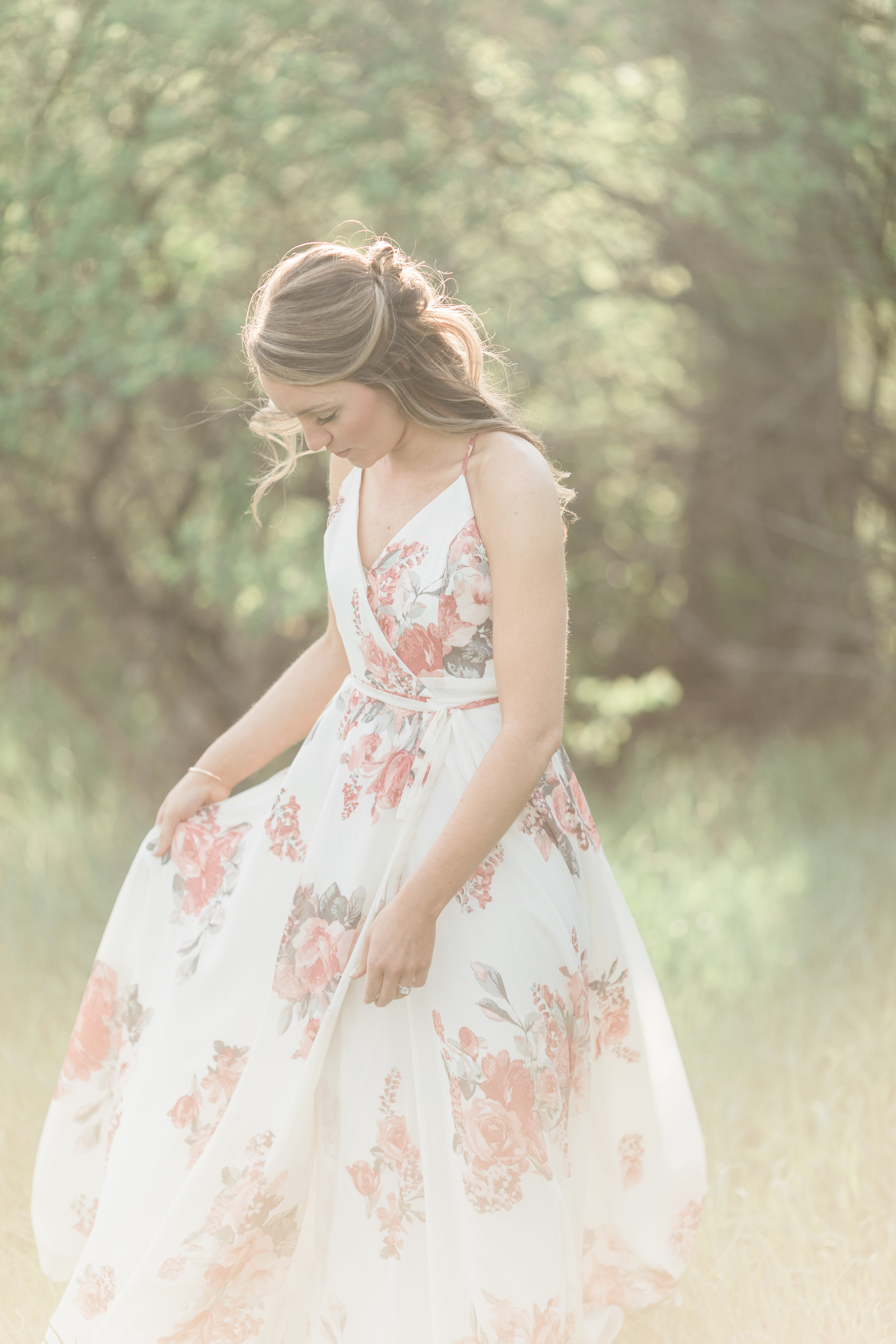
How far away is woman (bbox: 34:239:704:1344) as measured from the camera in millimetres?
1666

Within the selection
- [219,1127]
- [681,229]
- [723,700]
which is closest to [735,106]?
[681,229]

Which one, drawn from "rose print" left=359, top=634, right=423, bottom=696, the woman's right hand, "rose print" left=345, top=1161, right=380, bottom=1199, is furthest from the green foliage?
"rose print" left=345, top=1161, right=380, bottom=1199

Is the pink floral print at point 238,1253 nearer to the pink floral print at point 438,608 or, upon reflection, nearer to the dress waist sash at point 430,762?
the dress waist sash at point 430,762

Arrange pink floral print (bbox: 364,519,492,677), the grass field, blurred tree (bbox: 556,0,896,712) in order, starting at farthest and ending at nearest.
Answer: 1. blurred tree (bbox: 556,0,896,712)
2. the grass field
3. pink floral print (bbox: 364,519,492,677)

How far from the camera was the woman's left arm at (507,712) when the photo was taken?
1636 millimetres

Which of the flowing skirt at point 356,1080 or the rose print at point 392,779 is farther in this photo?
the rose print at point 392,779

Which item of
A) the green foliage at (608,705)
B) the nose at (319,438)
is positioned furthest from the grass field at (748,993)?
the nose at (319,438)

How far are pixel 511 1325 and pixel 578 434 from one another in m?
4.08

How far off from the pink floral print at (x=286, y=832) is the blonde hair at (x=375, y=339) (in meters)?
0.53

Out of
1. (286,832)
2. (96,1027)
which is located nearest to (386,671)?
(286,832)

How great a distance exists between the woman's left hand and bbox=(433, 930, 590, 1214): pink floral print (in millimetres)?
102

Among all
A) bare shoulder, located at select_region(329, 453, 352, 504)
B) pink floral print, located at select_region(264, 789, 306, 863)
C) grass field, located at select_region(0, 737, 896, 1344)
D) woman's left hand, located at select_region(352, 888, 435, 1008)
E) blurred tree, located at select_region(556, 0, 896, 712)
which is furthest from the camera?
blurred tree, located at select_region(556, 0, 896, 712)

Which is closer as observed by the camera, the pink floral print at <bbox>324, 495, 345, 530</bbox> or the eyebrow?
the eyebrow

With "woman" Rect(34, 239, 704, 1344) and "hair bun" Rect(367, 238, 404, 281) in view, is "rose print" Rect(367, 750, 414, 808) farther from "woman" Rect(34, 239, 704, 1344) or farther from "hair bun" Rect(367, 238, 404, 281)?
"hair bun" Rect(367, 238, 404, 281)
